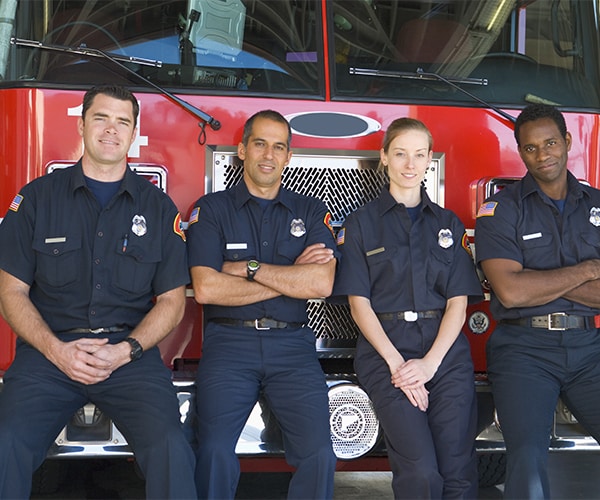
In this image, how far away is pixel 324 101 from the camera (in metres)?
4.20

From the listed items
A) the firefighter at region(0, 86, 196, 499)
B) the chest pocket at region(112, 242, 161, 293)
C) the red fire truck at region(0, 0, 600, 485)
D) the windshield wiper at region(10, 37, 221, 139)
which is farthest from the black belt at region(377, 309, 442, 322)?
the windshield wiper at region(10, 37, 221, 139)

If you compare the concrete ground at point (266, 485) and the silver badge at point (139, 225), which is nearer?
the silver badge at point (139, 225)

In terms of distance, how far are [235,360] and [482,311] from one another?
3.98 feet

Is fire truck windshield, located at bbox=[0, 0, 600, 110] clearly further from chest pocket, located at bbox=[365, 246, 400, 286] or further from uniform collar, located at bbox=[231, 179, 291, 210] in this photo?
chest pocket, located at bbox=[365, 246, 400, 286]

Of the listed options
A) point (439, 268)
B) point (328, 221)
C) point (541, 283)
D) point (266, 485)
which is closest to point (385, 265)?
point (439, 268)

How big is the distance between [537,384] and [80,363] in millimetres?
1807

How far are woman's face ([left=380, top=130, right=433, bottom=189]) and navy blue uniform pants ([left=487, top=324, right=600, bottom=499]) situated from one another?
747 millimetres

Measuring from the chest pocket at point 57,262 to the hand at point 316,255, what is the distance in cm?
92

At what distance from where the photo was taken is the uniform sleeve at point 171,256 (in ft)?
12.6

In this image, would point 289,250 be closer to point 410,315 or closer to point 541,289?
point 410,315

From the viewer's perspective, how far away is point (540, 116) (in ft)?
13.5

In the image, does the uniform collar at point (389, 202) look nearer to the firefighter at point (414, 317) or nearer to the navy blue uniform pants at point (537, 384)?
the firefighter at point (414, 317)

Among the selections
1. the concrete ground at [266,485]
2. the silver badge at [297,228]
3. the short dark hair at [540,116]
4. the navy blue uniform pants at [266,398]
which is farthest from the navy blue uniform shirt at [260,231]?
the concrete ground at [266,485]

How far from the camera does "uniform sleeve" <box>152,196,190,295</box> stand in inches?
151
